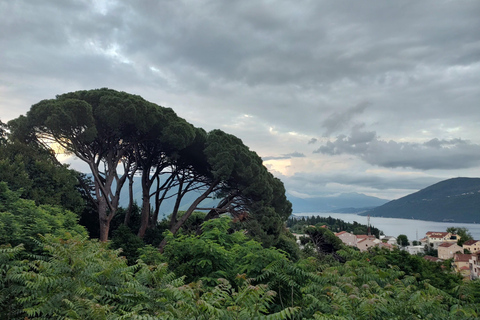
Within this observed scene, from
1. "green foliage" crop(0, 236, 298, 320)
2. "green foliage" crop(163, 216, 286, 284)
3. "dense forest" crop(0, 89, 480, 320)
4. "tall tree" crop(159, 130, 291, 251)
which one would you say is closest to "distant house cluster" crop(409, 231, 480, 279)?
"dense forest" crop(0, 89, 480, 320)

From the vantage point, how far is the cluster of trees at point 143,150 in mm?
17141

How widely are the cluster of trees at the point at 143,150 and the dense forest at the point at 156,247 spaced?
9cm

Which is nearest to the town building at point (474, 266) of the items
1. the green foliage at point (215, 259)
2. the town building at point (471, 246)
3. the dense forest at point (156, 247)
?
the town building at point (471, 246)

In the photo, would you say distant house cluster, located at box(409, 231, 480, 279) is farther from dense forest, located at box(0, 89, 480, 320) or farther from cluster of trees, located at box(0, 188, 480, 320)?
cluster of trees, located at box(0, 188, 480, 320)

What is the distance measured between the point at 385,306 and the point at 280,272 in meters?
1.84

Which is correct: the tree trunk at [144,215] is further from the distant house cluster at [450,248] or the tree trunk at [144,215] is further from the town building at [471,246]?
the town building at [471,246]

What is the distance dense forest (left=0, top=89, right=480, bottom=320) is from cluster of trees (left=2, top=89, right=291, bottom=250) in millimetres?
87

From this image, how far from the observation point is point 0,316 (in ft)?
14.3

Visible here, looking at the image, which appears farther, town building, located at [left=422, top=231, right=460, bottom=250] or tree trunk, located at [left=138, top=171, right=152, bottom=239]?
town building, located at [left=422, top=231, right=460, bottom=250]

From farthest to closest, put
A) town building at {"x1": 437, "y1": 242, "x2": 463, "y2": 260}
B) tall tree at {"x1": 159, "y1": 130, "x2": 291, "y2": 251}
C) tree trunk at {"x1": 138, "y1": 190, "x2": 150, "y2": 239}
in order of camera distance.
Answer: town building at {"x1": 437, "y1": 242, "x2": 463, "y2": 260} → tree trunk at {"x1": 138, "y1": 190, "x2": 150, "y2": 239} → tall tree at {"x1": 159, "y1": 130, "x2": 291, "y2": 251}

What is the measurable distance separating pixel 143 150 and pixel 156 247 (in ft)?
21.7

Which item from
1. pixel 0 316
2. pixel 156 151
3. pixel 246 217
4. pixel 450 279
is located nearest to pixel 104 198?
pixel 156 151

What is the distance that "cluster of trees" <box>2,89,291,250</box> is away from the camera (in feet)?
56.2

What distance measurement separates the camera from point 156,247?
19.0m
